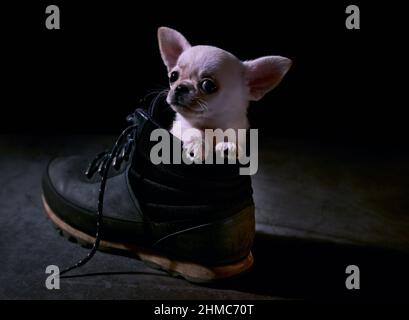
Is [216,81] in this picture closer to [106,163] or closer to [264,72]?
[264,72]

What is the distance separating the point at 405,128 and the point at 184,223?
5.51ft

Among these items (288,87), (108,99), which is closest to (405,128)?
(288,87)

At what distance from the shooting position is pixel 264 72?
1.25m

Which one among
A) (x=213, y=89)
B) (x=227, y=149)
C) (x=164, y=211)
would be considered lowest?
(x=164, y=211)

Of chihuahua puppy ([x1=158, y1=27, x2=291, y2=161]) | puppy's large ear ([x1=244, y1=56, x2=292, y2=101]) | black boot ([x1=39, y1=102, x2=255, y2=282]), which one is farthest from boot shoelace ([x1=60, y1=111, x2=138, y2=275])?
puppy's large ear ([x1=244, y1=56, x2=292, y2=101])

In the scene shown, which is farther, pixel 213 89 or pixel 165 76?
pixel 165 76

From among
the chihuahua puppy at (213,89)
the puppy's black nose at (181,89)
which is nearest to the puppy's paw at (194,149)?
the chihuahua puppy at (213,89)

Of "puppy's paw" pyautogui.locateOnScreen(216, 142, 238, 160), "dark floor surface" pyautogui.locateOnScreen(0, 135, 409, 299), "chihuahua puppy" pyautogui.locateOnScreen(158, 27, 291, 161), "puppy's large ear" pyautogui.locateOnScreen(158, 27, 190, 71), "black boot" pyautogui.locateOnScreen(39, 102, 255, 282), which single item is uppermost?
"puppy's large ear" pyautogui.locateOnScreen(158, 27, 190, 71)

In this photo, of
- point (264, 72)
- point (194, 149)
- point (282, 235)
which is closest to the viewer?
point (194, 149)

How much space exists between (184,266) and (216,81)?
44 centimetres

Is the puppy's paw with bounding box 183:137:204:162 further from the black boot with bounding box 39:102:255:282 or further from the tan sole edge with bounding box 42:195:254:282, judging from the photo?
the tan sole edge with bounding box 42:195:254:282

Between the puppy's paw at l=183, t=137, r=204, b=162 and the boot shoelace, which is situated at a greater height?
the puppy's paw at l=183, t=137, r=204, b=162

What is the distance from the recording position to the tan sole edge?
1.14 metres

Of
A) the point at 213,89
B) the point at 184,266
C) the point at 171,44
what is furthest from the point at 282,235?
the point at 171,44
